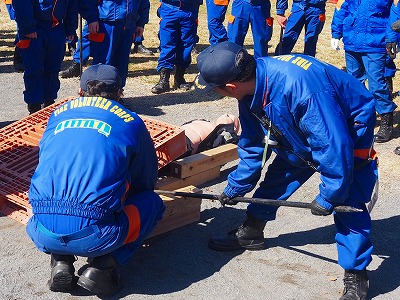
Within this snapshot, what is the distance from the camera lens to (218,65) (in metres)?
3.81

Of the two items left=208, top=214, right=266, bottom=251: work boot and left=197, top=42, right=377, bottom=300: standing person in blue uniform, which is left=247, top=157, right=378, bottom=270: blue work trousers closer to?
left=197, top=42, right=377, bottom=300: standing person in blue uniform

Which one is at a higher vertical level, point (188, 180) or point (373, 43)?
point (373, 43)

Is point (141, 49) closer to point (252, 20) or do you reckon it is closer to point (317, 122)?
point (252, 20)

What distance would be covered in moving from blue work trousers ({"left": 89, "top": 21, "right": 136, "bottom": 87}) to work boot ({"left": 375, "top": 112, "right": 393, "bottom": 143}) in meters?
3.23

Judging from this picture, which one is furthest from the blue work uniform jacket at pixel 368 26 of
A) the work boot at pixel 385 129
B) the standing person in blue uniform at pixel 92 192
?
the standing person in blue uniform at pixel 92 192

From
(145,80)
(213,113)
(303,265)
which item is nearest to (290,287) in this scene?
(303,265)

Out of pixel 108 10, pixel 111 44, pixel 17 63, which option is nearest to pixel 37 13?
pixel 108 10

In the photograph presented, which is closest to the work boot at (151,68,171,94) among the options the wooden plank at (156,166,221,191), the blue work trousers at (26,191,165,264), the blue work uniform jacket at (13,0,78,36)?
the blue work uniform jacket at (13,0,78,36)

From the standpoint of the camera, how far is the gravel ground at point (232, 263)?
14.2ft

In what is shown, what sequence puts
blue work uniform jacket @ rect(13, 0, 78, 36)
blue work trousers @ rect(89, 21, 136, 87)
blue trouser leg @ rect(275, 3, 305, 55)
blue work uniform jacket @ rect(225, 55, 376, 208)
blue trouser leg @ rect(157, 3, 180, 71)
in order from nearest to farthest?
blue work uniform jacket @ rect(225, 55, 376, 208)
blue work uniform jacket @ rect(13, 0, 78, 36)
blue work trousers @ rect(89, 21, 136, 87)
blue trouser leg @ rect(157, 3, 180, 71)
blue trouser leg @ rect(275, 3, 305, 55)

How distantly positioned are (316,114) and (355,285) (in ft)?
4.13

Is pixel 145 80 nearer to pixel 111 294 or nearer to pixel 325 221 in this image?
pixel 325 221

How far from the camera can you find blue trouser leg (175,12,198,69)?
29.8 ft

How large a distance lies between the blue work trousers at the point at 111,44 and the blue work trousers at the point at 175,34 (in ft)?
2.56
